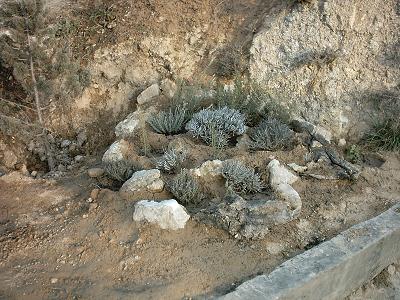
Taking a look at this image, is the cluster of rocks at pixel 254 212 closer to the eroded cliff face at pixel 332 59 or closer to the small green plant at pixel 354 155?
the small green plant at pixel 354 155

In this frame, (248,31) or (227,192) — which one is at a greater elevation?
(248,31)

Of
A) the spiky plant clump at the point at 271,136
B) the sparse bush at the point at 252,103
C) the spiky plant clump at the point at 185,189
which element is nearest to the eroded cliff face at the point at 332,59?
the sparse bush at the point at 252,103

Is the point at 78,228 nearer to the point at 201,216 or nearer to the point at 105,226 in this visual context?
the point at 105,226

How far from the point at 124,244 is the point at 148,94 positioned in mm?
2573

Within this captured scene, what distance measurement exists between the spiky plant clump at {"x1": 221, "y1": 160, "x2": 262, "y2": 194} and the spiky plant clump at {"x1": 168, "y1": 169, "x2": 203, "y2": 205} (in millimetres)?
334

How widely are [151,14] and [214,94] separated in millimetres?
1667

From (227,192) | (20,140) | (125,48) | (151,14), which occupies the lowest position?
(20,140)

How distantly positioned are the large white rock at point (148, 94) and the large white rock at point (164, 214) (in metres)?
2.17

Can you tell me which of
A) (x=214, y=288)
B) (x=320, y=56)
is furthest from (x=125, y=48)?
(x=214, y=288)

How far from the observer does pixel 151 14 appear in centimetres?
646

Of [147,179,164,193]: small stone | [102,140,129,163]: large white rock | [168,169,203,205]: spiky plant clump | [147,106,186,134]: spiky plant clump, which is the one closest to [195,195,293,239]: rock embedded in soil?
[168,169,203,205]: spiky plant clump

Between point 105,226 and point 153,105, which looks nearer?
point 105,226

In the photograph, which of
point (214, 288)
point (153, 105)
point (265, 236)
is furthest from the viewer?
point (153, 105)

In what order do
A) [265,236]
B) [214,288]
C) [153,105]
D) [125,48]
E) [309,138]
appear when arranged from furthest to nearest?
[125,48], [153,105], [309,138], [265,236], [214,288]
